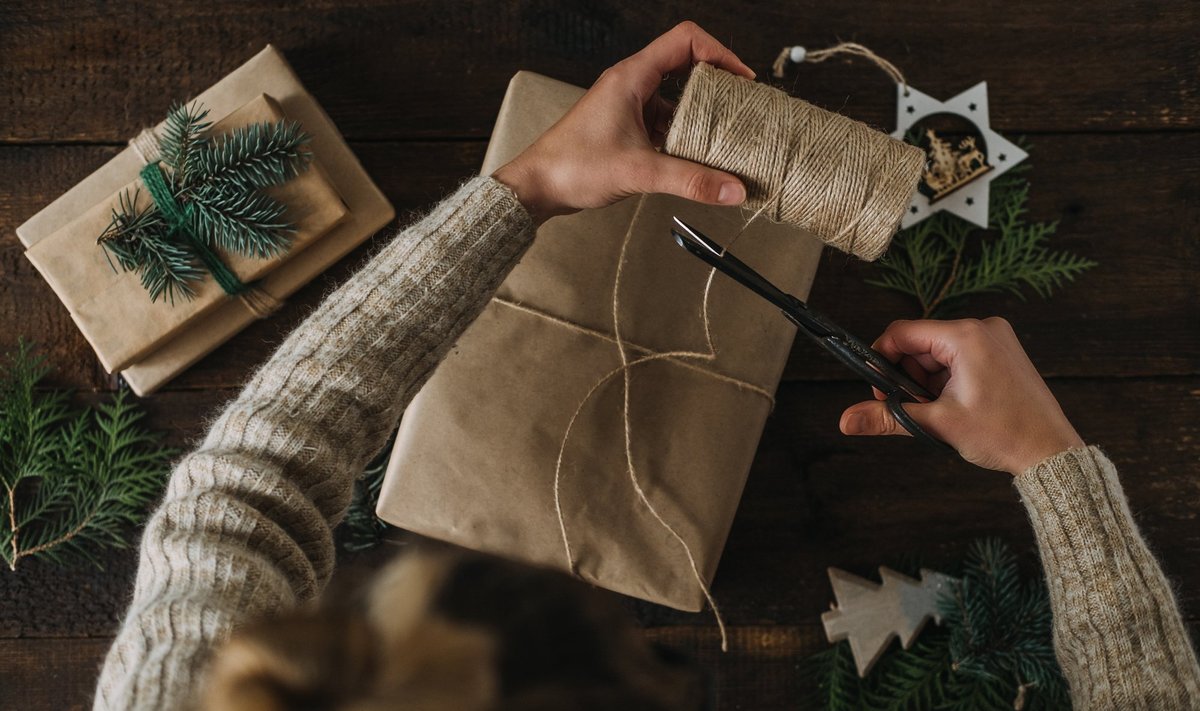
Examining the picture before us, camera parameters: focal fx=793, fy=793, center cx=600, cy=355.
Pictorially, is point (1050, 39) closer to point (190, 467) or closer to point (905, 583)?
point (905, 583)

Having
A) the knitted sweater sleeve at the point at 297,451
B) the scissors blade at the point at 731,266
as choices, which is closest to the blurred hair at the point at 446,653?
the knitted sweater sleeve at the point at 297,451

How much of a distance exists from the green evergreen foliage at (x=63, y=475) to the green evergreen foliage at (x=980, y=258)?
1004mm

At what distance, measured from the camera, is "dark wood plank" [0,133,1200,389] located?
105 cm

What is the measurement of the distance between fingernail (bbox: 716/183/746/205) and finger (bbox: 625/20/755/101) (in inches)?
5.3

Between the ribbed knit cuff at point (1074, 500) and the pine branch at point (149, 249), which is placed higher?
the pine branch at point (149, 249)

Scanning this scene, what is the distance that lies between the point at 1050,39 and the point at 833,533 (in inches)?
29.5

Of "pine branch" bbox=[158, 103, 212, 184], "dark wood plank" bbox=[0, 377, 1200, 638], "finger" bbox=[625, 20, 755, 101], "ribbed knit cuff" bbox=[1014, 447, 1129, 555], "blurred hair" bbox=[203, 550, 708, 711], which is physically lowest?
"dark wood plank" bbox=[0, 377, 1200, 638]

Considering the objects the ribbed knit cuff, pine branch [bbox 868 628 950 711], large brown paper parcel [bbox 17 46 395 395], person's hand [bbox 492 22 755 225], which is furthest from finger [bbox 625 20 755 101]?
pine branch [bbox 868 628 950 711]

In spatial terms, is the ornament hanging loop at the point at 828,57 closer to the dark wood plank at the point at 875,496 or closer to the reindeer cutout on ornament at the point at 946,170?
the reindeer cutout on ornament at the point at 946,170

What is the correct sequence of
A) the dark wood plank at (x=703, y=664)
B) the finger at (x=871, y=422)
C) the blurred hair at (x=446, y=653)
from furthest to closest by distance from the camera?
the dark wood plank at (x=703, y=664)
the finger at (x=871, y=422)
the blurred hair at (x=446, y=653)

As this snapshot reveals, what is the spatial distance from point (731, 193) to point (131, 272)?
0.72 m

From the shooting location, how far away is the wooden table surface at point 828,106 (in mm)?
1059

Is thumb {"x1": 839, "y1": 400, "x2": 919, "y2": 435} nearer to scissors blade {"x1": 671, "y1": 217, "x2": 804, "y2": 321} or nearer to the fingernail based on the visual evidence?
scissors blade {"x1": 671, "y1": 217, "x2": 804, "y2": 321}

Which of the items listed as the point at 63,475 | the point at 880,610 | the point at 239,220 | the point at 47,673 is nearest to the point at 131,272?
the point at 239,220
